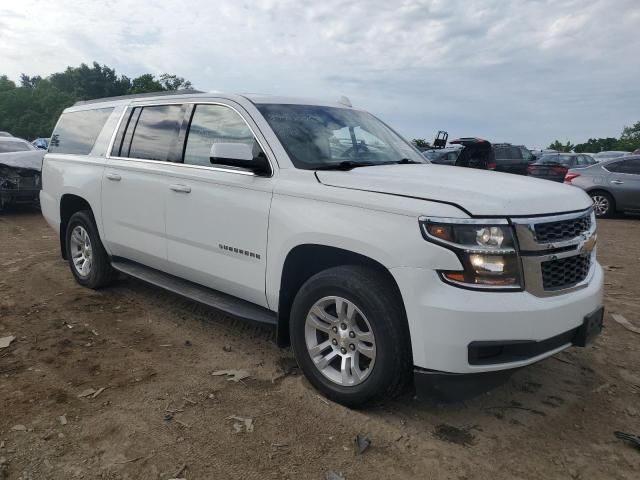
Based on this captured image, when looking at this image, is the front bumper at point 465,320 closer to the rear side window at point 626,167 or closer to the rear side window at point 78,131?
the rear side window at point 78,131

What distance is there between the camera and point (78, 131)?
5562 millimetres

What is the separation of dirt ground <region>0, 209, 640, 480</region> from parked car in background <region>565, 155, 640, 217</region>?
8208 millimetres

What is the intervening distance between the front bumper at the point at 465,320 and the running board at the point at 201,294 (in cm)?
115

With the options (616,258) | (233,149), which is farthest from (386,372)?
(616,258)

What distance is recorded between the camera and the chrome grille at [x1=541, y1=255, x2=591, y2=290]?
279 cm

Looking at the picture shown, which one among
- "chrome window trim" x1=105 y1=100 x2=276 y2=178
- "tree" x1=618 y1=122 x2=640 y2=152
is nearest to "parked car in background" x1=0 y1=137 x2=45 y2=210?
"chrome window trim" x1=105 y1=100 x2=276 y2=178

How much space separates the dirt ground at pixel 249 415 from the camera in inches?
105

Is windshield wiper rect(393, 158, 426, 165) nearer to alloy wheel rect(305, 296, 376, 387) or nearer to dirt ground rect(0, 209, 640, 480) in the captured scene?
alloy wheel rect(305, 296, 376, 387)

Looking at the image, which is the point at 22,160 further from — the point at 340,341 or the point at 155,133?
the point at 340,341

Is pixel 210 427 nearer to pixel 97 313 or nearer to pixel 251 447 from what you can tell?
pixel 251 447

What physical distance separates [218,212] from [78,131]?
2760 mm

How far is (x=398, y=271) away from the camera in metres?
2.76

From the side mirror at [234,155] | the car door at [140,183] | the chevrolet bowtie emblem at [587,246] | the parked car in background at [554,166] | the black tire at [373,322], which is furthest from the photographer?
the parked car in background at [554,166]

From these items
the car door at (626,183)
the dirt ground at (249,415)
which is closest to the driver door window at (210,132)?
the dirt ground at (249,415)
